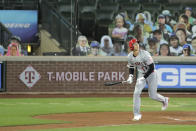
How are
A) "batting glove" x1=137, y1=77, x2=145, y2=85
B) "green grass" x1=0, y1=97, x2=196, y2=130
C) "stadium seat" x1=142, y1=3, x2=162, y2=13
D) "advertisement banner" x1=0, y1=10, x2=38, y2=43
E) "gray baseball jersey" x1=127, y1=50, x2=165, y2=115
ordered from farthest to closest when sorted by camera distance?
1. "stadium seat" x1=142, y1=3, x2=162, y2=13
2. "advertisement banner" x1=0, y1=10, x2=38, y2=43
3. "green grass" x1=0, y1=97, x2=196, y2=130
4. "batting glove" x1=137, y1=77, x2=145, y2=85
5. "gray baseball jersey" x1=127, y1=50, x2=165, y2=115

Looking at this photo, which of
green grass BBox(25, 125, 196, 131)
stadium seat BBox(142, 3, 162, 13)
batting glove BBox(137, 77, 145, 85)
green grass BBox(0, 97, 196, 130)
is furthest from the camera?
stadium seat BBox(142, 3, 162, 13)

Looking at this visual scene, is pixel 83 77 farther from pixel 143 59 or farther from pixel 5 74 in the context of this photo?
pixel 143 59

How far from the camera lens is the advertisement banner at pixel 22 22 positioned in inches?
1051

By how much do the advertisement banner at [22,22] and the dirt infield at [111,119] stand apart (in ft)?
41.1

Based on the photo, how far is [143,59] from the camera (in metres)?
13.4

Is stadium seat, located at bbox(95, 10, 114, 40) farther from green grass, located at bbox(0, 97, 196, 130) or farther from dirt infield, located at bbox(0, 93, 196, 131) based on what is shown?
dirt infield, located at bbox(0, 93, 196, 131)

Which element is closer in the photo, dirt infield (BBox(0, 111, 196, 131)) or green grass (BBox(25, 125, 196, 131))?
green grass (BBox(25, 125, 196, 131))

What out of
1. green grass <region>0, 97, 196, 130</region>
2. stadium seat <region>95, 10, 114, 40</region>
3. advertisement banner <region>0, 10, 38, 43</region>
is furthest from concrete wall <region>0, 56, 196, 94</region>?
advertisement banner <region>0, 10, 38, 43</region>

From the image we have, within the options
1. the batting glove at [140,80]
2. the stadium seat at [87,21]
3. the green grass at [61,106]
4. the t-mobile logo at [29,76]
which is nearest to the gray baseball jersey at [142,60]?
the batting glove at [140,80]

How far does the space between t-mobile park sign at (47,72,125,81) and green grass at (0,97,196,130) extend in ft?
6.59

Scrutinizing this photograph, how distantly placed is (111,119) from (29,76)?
372 inches

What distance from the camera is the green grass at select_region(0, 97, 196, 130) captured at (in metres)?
13.9

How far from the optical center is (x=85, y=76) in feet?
74.1

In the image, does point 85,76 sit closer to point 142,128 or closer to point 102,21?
point 102,21
